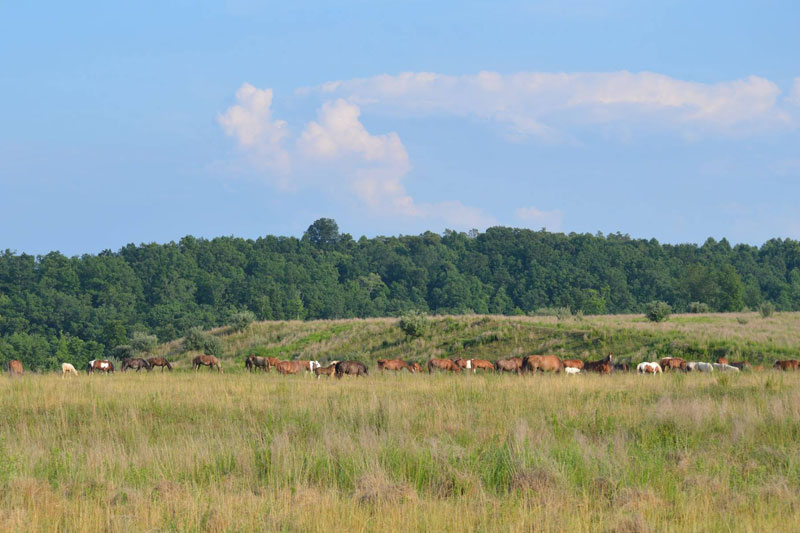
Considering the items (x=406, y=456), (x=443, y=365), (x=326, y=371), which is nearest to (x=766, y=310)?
(x=443, y=365)

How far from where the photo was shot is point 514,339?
49.6 meters

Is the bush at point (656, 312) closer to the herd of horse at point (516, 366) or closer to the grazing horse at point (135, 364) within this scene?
the herd of horse at point (516, 366)

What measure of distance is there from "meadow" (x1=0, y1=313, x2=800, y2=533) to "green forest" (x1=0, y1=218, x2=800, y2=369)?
87906 millimetres

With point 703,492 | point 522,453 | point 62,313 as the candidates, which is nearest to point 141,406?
point 522,453

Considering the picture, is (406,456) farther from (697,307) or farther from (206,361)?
(697,307)

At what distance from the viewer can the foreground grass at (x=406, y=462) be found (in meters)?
8.80

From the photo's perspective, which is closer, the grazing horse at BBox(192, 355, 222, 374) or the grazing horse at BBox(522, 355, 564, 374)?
the grazing horse at BBox(522, 355, 564, 374)

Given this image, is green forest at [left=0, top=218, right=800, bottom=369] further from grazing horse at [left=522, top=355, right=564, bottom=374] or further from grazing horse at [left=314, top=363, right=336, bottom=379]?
grazing horse at [left=314, top=363, right=336, bottom=379]

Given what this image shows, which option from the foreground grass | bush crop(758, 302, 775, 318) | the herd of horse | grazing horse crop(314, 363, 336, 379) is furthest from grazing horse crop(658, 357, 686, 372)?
bush crop(758, 302, 775, 318)

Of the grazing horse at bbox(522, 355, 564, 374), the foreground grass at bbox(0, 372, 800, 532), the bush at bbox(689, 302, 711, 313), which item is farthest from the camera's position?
the bush at bbox(689, 302, 711, 313)

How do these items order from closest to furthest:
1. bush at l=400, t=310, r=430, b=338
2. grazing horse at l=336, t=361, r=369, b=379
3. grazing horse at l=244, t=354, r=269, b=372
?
grazing horse at l=336, t=361, r=369, b=379, grazing horse at l=244, t=354, r=269, b=372, bush at l=400, t=310, r=430, b=338

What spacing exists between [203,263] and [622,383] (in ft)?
449

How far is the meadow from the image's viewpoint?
884 cm

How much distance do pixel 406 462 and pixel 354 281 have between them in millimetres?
138231
